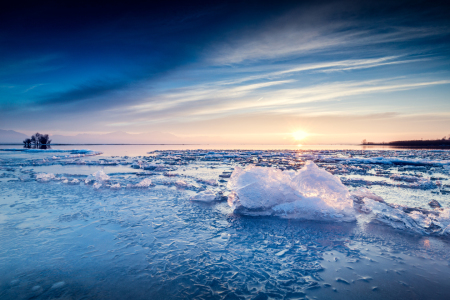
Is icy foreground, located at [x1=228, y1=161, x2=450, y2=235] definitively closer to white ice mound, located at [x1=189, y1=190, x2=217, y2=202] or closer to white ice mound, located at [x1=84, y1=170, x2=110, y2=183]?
white ice mound, located at [x1=189, y1=190, x2=217, y2=202]

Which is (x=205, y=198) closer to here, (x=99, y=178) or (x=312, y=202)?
(x=312, y=202)

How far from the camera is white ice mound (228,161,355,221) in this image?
4.60m

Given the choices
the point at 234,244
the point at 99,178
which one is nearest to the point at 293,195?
the point at 234,244

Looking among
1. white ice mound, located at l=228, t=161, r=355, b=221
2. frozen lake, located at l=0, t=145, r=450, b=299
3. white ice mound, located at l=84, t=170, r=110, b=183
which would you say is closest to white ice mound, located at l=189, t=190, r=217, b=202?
frozen lake, located at l=0, t=145, r=450, b=299

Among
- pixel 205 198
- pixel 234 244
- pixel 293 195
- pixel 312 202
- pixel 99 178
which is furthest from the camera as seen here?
pixel 99 178

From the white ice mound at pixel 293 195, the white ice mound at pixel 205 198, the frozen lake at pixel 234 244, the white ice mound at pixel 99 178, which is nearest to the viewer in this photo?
the frozen lake at pixel 234 244

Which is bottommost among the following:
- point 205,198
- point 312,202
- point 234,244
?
point 234,244

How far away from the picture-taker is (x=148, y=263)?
2801 millimetres

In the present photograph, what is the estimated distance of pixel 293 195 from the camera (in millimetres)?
5098

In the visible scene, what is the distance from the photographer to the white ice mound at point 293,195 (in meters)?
4.60

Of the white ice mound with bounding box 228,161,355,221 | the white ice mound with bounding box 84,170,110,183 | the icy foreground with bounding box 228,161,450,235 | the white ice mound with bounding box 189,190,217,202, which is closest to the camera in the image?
the icy foreground with bounding box 228,161,450,235

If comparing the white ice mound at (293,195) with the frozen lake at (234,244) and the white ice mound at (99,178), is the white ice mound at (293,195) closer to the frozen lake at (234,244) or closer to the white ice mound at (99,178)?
the frozen lake at (234,244)

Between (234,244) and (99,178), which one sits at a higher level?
(99,178)

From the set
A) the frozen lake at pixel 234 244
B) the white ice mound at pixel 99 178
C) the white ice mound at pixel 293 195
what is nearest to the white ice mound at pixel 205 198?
the frozen lake at pixel 234 244
